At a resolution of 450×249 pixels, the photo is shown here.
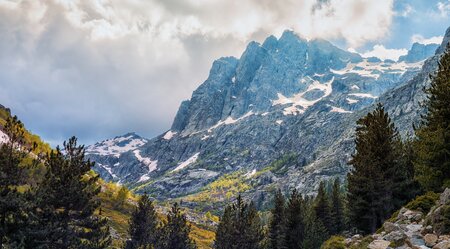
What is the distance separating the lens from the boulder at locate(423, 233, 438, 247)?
684 inches

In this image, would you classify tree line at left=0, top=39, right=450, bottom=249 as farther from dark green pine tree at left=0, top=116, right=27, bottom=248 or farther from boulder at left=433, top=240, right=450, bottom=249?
boulder at left=433, top=240, right=450, bottom=249

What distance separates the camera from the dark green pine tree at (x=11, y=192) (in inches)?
1308

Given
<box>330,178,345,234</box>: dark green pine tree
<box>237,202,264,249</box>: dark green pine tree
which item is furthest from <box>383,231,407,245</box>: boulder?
<box>330,178,345,234</box>: dark green pine tree

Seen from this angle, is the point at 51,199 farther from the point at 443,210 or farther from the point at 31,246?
the point at 443,210

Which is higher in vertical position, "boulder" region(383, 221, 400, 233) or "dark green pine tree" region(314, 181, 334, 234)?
"dark green pine tree" region(314, 181, 334, 234)

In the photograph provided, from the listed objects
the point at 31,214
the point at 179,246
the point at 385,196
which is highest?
the point at 385,196

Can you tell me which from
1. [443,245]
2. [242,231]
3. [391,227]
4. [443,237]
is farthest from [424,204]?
[242,231]

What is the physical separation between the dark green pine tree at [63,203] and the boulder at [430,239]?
34050 mm

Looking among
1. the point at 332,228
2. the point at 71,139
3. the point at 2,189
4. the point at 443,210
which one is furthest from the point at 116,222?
the point at 443,210

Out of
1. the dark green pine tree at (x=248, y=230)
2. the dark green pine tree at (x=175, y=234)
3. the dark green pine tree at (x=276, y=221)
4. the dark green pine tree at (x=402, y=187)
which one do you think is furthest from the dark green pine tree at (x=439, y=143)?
the dark green pine tree at (x=175, y=234)

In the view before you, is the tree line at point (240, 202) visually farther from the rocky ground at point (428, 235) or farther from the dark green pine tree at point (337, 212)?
the dark green pine tree at point (337, 212)

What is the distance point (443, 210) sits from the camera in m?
18.8

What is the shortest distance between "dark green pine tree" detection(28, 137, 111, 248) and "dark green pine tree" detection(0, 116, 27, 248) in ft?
8.46

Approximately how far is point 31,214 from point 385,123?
43.2 meters
